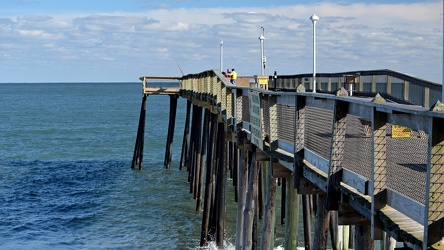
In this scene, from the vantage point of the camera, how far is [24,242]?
62.9 feet

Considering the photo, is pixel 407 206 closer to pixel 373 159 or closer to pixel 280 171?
pixel 373 159

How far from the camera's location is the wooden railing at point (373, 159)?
187 inches

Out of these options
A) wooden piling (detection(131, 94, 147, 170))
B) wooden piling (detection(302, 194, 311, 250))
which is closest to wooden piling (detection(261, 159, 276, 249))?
wooden piling (detection(302, 194, 311, 250))

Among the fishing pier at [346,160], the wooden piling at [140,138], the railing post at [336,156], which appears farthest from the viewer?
the wooden piling at [140,138]

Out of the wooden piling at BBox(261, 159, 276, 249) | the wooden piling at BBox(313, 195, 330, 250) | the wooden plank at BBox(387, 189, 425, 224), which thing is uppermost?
the wooden plank at BBox(387, 189, 425, 224)

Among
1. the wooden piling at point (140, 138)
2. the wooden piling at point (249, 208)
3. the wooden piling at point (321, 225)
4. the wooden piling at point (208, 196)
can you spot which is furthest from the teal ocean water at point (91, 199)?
the wooden piling at point (321, 225)

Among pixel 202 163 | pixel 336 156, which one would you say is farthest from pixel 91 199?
pixel 336 156

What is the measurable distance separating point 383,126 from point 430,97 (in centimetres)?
683

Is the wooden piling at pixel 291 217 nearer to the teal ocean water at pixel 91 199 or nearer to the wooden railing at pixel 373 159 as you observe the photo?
the wooden railing at pixel 373 159

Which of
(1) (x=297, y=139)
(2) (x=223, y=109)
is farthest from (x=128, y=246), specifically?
(1) (x=297, y=139)

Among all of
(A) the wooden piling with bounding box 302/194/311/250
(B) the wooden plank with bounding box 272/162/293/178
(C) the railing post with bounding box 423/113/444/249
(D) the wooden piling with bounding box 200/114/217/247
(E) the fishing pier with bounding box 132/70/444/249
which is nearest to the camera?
(C) the railing post with bounding box 423/113/444/249

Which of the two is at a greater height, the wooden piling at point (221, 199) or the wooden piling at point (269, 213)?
the wooden piling at point (269, 213)

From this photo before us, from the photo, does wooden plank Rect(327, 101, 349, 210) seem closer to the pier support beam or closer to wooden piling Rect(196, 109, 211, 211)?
the pier support beam

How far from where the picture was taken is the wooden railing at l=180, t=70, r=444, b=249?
476 centimetres
